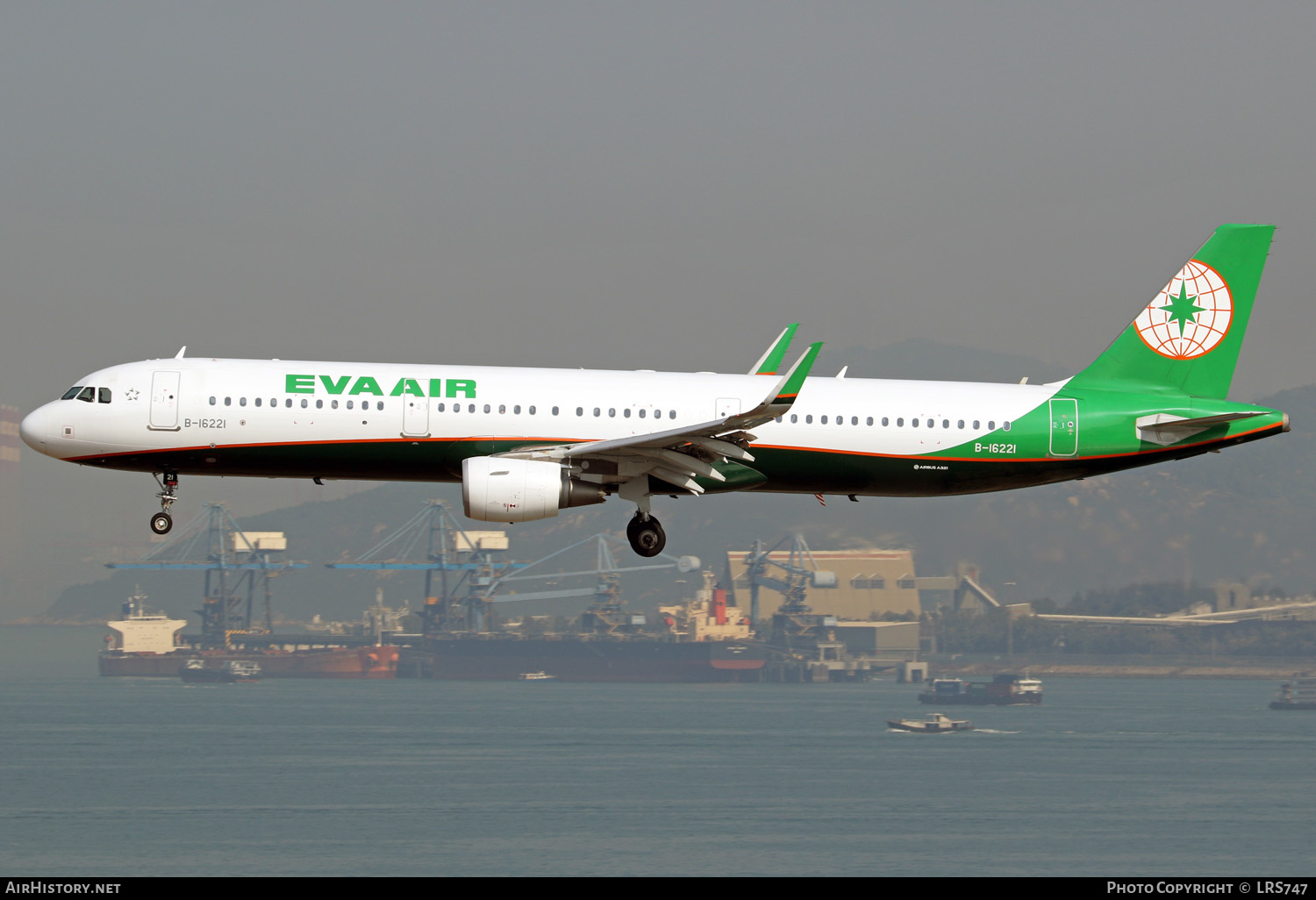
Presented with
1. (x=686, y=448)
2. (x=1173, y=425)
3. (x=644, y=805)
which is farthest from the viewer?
(x=644, y=805)

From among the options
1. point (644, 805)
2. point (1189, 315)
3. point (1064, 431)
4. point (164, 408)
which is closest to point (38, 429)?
point (164, 408)

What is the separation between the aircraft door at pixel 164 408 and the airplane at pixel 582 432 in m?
0.04

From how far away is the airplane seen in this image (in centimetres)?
3322

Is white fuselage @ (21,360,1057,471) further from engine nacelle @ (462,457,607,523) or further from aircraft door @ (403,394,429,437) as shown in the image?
engine nacelle @ (462,457,607,523)

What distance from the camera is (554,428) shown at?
33688 mm

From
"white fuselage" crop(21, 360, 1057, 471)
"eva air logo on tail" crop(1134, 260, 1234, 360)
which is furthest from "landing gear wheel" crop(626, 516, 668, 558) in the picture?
"eva air logo on tail" crop(1134, 260, 1234, 360)

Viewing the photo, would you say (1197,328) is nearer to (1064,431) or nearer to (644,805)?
(1064,431)

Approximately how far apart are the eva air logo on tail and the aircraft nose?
28.9 meters

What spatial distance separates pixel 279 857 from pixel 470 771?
46419mm

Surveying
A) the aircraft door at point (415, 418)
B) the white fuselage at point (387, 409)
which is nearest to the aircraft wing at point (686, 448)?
the white fuselage at point (387, 409)

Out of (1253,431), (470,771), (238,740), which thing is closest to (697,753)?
(470,771)

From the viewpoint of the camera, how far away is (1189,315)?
39.2m

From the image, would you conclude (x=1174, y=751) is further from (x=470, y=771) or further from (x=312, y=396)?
(x=312, y=396)

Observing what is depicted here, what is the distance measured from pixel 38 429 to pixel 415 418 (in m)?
9.35
